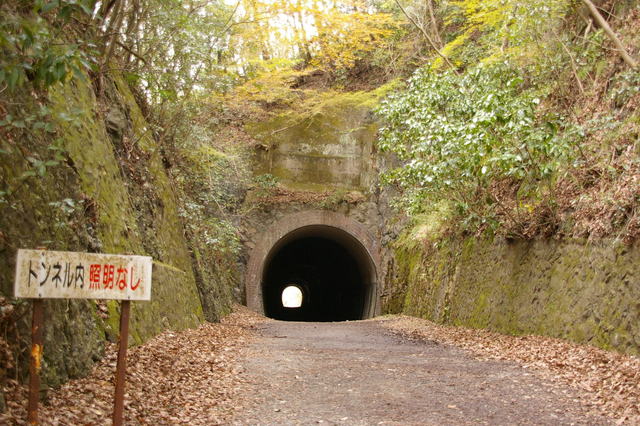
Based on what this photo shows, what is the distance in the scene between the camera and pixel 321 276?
91.1 feet

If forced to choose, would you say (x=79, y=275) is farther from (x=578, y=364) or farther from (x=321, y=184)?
(x=321, y=184)

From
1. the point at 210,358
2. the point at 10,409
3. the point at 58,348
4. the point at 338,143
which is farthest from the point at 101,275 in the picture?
the point at 338,143

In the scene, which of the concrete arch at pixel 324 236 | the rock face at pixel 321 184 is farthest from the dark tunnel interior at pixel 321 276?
the rock face at pixel 321 184

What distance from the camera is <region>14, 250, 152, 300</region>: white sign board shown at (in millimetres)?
3040

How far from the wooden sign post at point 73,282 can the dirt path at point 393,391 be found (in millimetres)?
1672

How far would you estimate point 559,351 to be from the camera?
283 inches

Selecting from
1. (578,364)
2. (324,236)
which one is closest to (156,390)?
(578,364)

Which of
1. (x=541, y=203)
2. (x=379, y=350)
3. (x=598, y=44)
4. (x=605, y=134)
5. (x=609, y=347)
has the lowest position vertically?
(x=379, y=350)

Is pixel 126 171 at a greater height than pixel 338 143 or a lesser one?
lesser

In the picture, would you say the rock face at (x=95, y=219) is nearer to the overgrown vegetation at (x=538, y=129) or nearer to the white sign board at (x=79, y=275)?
the white sign board at (x=79, y=275)

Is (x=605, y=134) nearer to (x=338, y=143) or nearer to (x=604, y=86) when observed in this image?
(x=604, y=86)

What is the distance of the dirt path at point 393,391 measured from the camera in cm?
469

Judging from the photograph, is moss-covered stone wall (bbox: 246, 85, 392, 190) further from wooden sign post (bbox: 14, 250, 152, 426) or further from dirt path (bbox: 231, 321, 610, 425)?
wooden sign post (bbox: 14, 250, 152, 426)

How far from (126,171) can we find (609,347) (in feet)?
22.4
